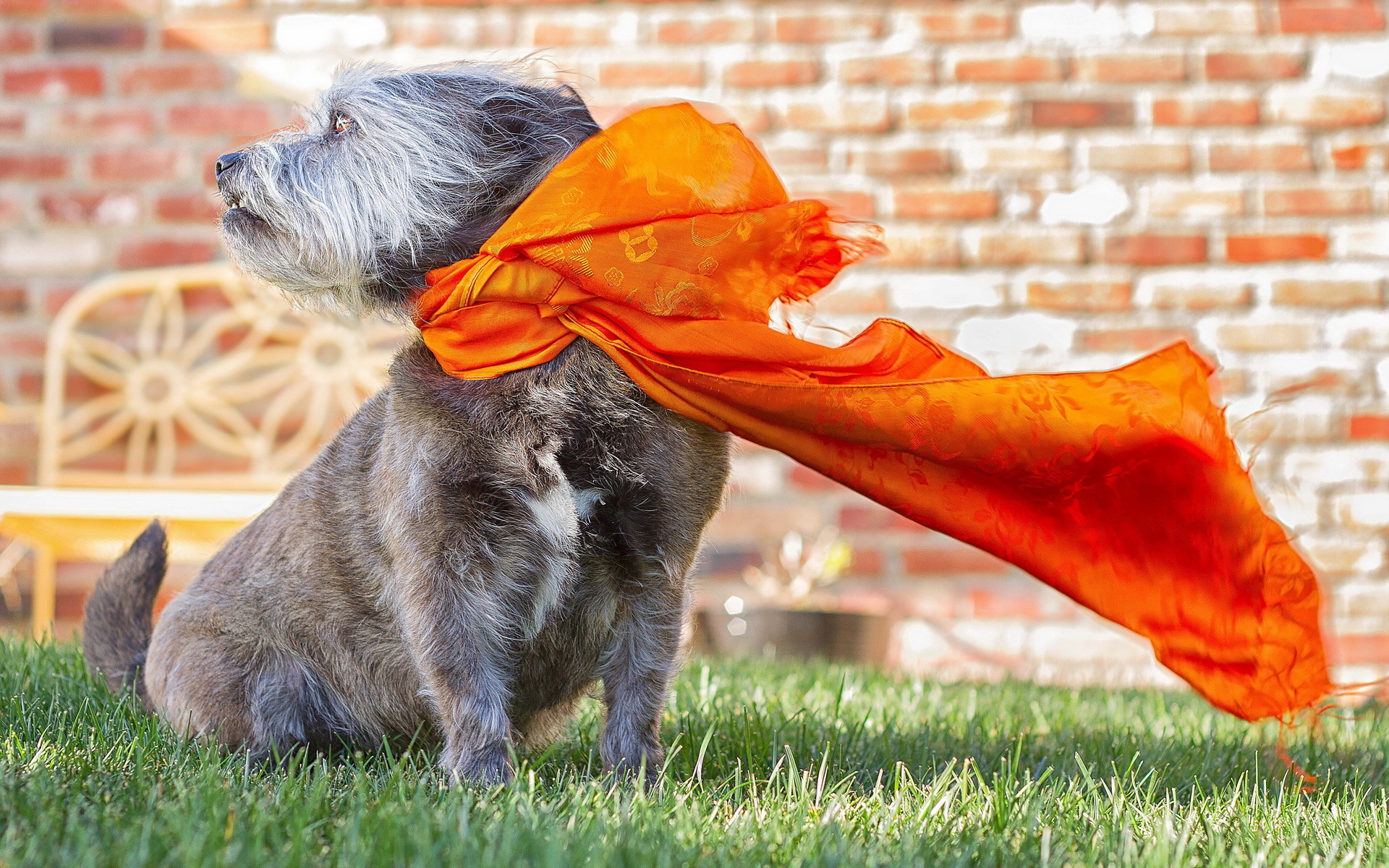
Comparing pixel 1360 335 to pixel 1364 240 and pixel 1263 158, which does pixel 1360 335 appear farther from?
pixel 1263 158

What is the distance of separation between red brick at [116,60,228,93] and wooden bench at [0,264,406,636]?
0.71 m

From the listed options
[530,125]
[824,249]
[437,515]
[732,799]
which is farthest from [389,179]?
[732,799]

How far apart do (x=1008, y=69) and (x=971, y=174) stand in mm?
425

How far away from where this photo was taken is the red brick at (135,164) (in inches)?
180

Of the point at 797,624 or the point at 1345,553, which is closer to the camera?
the point at 797,624

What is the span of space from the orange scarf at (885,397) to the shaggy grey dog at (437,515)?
0.31 ft

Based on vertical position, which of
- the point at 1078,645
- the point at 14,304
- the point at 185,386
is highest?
the point at 14,304

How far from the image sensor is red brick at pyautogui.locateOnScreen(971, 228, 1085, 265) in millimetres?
4496

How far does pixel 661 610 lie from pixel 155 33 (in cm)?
391

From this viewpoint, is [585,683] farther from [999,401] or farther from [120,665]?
[120,665]

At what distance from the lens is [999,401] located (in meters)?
1.85

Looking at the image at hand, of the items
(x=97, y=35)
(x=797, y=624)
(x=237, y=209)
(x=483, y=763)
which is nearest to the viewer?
(x=483, y=763)

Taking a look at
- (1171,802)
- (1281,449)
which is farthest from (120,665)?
(1281,449)

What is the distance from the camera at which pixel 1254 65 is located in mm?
4473
